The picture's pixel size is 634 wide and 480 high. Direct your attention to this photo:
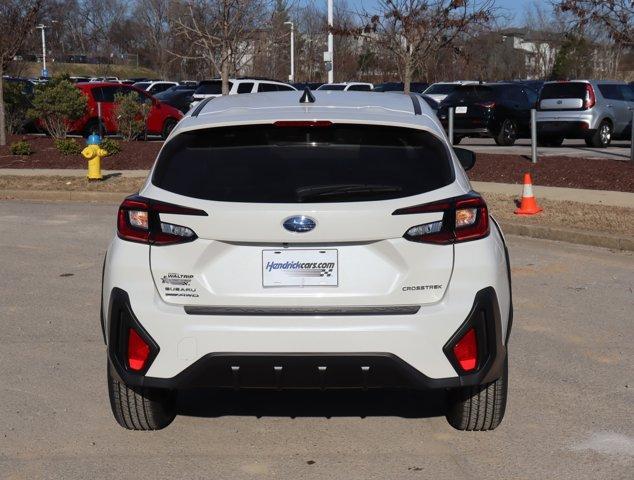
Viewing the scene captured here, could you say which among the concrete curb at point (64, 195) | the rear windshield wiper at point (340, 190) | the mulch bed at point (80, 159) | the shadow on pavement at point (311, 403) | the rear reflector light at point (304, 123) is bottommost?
the concrete curb at point (64, 195)

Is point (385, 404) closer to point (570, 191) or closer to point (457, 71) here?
point (570, 191)

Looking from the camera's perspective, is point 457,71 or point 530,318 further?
point 457,71

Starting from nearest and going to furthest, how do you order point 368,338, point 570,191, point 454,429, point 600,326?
point 368,338 < point 454,429 < point 600,326 < point 570,191

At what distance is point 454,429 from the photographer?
5301 mm

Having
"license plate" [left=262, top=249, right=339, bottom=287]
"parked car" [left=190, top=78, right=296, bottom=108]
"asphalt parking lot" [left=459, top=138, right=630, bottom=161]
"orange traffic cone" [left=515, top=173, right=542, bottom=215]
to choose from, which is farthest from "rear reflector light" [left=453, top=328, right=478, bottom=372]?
"parked car" [left=190, top=78, right=296, bottom=108]

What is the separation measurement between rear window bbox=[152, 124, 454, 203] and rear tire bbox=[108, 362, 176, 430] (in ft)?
3.42

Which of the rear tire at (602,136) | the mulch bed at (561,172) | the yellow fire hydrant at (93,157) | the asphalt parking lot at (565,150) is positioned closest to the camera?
the mulch bed at (561,172)

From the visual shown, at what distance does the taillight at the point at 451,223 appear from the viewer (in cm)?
453

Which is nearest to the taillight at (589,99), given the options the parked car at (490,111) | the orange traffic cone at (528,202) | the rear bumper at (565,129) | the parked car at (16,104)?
the rear bumper at (565,129)

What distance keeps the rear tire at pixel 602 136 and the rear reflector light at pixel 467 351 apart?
21.0 m

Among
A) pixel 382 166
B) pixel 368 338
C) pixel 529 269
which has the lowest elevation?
pixel 529 269

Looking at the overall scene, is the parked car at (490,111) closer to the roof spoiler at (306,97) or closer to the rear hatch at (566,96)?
the rear hatch at (566,96)

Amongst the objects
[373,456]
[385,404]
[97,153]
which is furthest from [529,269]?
[97,153]

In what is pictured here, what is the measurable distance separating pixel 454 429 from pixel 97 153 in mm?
12936
